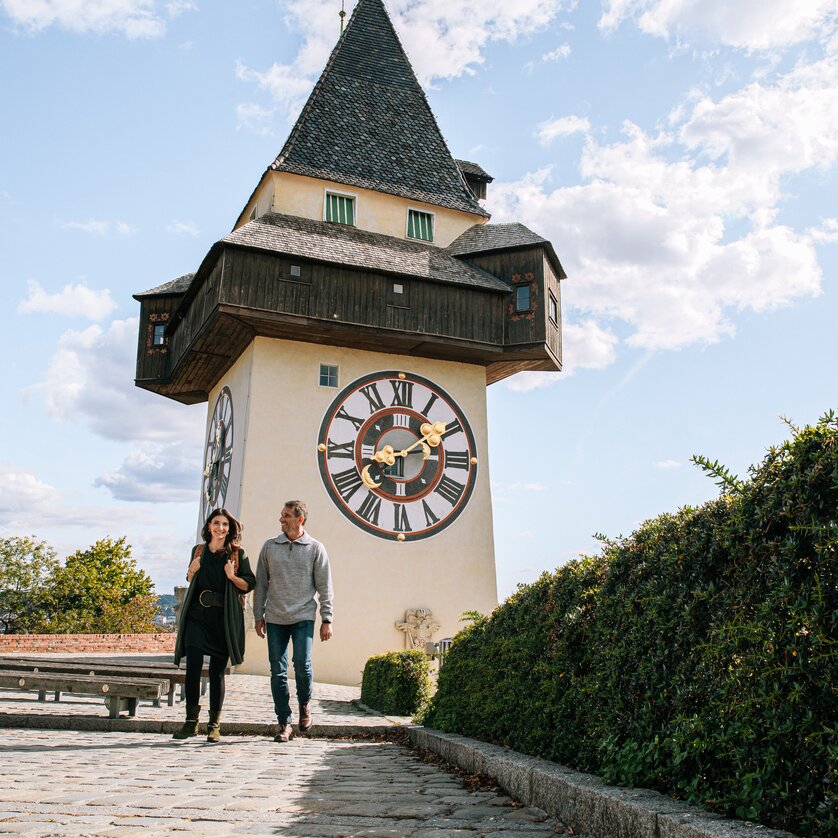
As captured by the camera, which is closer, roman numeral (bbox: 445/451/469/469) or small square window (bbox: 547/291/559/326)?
roman numeral (bbox: 445/451/469/469)

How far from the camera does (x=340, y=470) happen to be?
58.0ft

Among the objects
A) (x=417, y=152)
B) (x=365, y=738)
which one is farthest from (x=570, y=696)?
(x=417, y=152)

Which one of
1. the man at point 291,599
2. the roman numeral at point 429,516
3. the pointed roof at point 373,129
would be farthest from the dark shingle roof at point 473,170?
the man at point 291,599

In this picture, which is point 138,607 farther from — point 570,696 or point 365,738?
point 570,696

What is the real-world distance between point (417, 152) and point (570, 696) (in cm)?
1854

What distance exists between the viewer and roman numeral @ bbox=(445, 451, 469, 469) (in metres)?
18.7

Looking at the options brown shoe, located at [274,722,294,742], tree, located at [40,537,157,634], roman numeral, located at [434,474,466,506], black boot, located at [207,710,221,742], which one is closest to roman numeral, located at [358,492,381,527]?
roman numeral, located at [434,474,466,506]

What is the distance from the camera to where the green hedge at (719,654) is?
2803 mm

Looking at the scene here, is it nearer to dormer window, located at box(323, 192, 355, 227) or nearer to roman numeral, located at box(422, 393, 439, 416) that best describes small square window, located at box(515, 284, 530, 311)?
roman numeral, located at box(422, 393, 439, 416)

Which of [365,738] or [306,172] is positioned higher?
[306,172]

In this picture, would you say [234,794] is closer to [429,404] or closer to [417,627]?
[417,627]

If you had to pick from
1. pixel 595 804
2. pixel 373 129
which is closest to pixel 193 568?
pixel 595 804

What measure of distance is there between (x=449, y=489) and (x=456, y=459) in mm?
661

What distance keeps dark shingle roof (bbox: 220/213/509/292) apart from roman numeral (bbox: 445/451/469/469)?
11.4 ft
